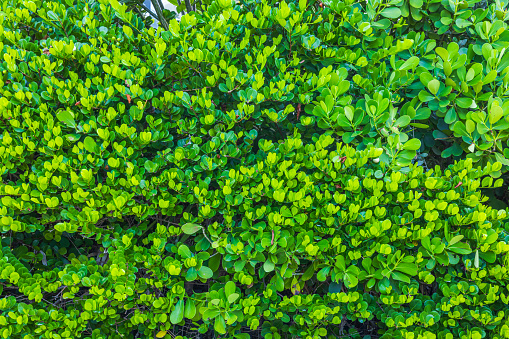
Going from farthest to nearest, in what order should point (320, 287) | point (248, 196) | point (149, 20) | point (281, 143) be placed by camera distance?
point (149, 20) < point (320, 287) < point (281, 143) < point (248, 196)

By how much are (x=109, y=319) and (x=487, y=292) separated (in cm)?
225

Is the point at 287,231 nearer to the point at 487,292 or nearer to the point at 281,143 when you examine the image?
the point at 281,143

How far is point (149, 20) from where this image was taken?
134 inches

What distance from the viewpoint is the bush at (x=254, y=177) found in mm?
2062

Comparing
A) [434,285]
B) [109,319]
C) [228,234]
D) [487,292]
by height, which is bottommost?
[434,285]

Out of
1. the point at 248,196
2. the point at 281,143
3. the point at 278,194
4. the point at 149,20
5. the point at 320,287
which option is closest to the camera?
the point at 278,194

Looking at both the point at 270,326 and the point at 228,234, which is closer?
the point at 228,234

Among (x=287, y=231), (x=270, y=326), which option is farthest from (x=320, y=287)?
(x=287, y=231)

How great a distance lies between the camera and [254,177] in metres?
2.21

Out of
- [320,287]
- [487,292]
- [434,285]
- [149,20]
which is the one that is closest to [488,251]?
[487,292]

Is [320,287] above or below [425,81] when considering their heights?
below

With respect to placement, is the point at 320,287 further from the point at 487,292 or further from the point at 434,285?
the point at 487,292

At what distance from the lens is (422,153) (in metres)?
2.61

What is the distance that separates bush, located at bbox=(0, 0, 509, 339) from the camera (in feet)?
A: 6.77
